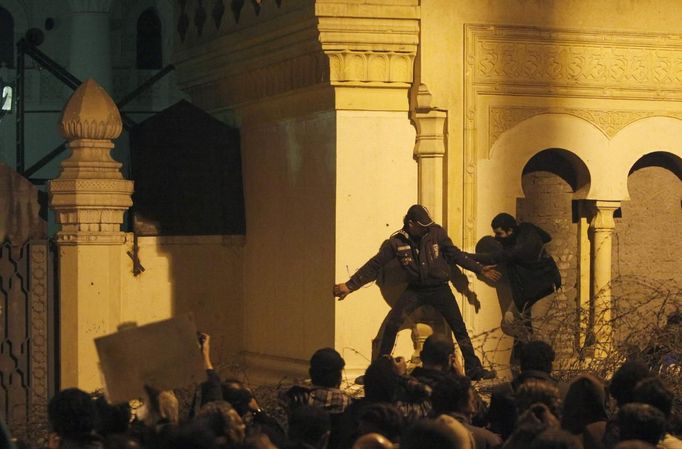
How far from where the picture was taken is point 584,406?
9.30 m

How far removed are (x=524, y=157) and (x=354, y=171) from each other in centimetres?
160

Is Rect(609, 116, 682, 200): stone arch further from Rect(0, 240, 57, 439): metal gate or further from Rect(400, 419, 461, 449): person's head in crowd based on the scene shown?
Rect(400, 419, 461, 449): person's head in crowd

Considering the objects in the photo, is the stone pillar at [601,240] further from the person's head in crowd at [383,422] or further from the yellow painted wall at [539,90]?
the person's head in crowd at [383,422]

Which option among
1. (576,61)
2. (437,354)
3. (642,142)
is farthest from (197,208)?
(437,354)

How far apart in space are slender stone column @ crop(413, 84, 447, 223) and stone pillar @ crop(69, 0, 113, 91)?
20723 mm

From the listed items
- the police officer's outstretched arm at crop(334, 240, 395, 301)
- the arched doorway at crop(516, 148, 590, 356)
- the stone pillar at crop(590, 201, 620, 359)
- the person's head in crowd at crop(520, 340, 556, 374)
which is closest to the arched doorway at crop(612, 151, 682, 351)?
the stone pillar at crop(590, 201, 620, 359)

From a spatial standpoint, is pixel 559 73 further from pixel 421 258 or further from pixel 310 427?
pixel 310 427

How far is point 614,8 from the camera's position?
1617 cm

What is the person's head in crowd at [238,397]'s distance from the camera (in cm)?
996

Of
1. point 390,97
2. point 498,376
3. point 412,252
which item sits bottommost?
point 498,376

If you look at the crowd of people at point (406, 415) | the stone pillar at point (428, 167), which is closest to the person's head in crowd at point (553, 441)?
the crowd of people at point (406, 415)

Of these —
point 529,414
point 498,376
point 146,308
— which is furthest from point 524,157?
point 529,414

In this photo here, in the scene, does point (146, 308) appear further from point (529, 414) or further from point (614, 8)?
point (529, 414)

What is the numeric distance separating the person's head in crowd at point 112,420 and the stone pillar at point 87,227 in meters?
6.02
